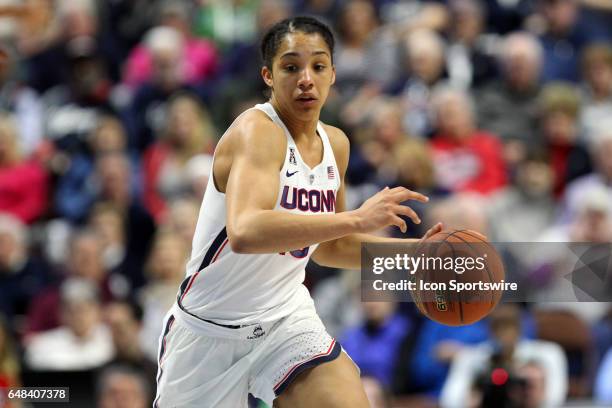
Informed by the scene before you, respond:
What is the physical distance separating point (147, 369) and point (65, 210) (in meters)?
2.71

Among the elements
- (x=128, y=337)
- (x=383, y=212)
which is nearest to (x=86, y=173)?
(x=128, y=337)

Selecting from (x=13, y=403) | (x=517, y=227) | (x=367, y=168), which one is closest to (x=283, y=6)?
(x=367, y=168)

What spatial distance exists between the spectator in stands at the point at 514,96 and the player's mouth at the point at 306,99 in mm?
5280

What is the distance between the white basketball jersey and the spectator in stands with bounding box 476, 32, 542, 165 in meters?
5.16

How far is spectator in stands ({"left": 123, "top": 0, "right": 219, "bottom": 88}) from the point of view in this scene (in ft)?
37.3

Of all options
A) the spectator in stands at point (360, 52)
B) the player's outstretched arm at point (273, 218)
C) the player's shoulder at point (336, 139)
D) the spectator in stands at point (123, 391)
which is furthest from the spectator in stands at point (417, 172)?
the player's outstretched arm at point (273, 218)

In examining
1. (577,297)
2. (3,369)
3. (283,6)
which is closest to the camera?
(577,297)

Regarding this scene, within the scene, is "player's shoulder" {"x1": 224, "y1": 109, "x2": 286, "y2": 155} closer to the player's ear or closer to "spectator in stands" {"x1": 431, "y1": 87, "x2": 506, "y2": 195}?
the player's ear

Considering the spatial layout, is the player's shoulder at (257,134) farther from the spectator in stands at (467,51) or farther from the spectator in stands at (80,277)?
the spectator in stands at (467,51)

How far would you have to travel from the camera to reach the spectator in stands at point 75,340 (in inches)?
341

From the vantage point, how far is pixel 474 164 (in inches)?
375

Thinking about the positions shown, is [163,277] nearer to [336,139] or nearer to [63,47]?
[63,47]

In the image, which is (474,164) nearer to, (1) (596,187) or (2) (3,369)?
(1) (596,187)

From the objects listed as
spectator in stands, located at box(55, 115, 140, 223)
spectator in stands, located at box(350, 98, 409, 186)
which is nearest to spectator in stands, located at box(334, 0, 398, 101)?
spectator in stands, located at box(350, 98, 409, 186)
